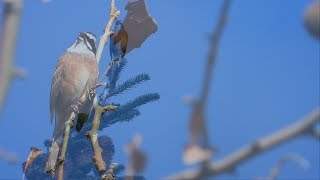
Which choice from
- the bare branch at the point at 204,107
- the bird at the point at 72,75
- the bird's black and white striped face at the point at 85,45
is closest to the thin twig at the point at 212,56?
the bare branch at the point at 204,107

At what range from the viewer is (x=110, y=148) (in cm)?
189

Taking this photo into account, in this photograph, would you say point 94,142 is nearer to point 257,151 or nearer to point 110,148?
point 257,151

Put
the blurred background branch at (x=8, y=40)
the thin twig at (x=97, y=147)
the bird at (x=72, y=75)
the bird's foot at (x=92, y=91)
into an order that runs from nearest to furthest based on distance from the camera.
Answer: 1. the blurred background branch at (x=8, y=40)
2. the thin twig at (x=97, y=147)
3. the bird's foot at (x=92, y=91)
4. the bird at (x=72, y=75)

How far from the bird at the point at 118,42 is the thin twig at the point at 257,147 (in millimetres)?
270

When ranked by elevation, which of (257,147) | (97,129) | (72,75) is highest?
(72,75)

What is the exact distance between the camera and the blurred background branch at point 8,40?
97mm

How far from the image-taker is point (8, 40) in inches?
3.8

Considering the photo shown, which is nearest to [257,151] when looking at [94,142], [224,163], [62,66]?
[224,163]

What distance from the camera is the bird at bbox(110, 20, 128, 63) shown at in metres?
0.37

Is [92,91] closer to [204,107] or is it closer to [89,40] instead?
[204,107]

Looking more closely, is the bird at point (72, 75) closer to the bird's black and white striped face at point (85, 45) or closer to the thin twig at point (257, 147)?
the bird's black and white striped face at point (85, 45)

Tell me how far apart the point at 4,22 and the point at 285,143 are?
61mm

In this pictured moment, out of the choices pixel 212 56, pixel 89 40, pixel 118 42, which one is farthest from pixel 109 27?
pixel 89 40

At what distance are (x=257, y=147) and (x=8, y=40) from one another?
0.05m
